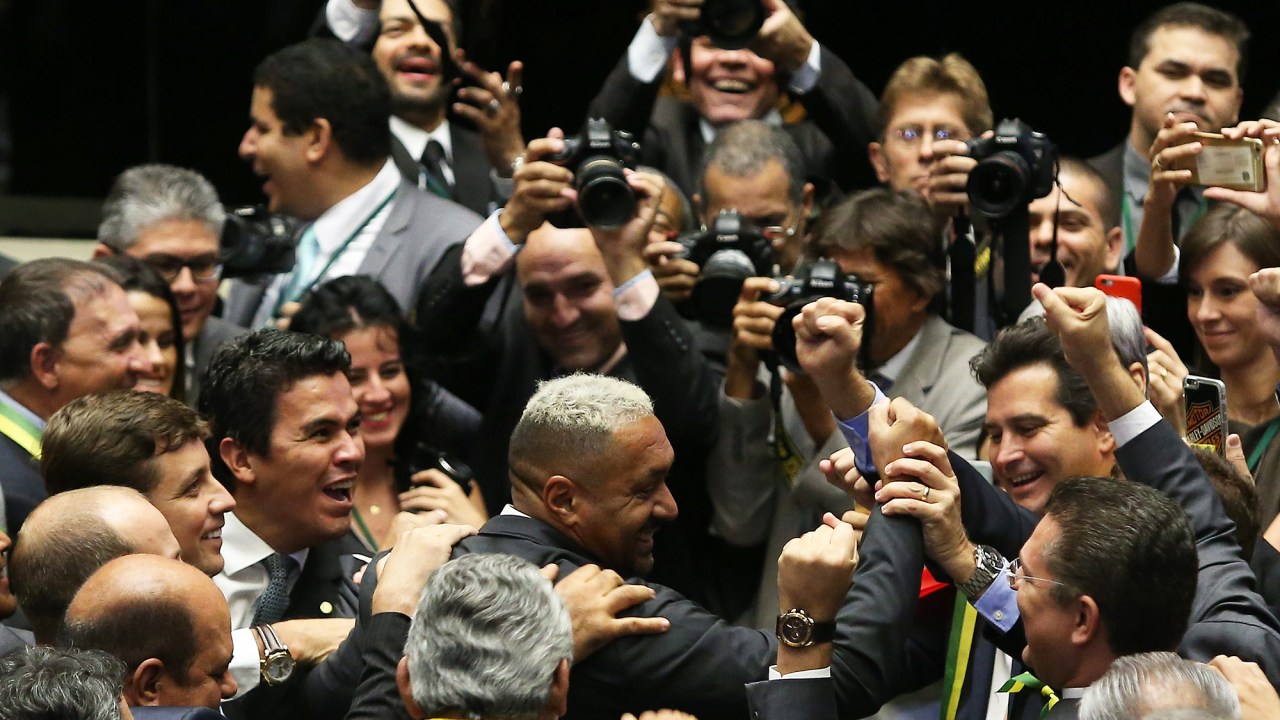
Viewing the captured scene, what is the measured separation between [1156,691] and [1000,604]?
62 centimetres

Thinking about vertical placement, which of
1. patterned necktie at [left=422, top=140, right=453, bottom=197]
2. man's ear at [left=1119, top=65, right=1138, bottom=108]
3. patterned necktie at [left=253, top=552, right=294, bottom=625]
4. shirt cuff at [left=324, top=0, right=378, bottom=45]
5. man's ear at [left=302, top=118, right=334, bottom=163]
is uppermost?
man's ear at [left=1119, top=65, right=1138, bottom=108]

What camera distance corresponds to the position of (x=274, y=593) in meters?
4.16

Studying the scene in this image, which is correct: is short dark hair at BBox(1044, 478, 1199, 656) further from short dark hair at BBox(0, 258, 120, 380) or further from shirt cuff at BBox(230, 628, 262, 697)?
short dark hair at BBox(0, 258, 120, 380)

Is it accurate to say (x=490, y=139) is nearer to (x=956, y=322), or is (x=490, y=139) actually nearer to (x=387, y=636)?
(x=956, y=322)

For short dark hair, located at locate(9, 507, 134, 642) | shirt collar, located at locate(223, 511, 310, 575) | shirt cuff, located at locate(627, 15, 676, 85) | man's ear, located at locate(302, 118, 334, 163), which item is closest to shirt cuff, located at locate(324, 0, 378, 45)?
man's ear, located at locate(302, 118, 334, 163)

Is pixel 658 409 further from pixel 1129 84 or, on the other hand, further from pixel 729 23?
pixel 1129 84

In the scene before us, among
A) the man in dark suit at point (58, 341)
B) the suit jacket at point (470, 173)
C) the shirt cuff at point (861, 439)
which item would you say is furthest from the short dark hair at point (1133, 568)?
the suit jacket at point (470, 173)

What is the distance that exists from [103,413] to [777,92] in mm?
2652

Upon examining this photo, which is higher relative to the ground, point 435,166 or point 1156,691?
point 1156,691

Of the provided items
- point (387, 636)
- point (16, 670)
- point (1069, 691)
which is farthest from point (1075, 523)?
point (16, 670)

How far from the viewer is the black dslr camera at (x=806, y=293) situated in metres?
4.49

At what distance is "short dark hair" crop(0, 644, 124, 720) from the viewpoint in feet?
9.00

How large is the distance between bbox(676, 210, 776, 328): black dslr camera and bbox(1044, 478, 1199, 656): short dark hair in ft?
5.90

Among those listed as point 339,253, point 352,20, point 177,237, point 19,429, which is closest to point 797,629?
point 19,429
